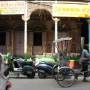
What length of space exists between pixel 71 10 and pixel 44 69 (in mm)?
13398

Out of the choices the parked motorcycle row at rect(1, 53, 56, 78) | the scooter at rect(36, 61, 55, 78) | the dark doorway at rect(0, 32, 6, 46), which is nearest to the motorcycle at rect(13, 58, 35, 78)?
the parked motorcycle row at rect(1, 53, 56, 78)

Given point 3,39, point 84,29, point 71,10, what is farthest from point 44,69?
point 84,29

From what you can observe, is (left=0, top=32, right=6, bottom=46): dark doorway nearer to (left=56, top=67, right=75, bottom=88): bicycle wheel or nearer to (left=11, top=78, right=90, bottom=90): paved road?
(left=11, top=78, right=90, bottom=90): paved road

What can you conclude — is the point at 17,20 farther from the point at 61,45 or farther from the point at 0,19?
the point at 61,45

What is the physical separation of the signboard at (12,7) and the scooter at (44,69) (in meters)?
12.7

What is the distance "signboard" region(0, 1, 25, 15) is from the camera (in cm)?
3456

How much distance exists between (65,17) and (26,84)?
676 inches

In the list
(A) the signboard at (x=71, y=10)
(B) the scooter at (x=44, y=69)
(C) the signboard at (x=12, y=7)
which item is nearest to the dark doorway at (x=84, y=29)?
(A) the signboard at (x=71, y=10)

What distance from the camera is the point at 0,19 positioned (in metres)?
37.5

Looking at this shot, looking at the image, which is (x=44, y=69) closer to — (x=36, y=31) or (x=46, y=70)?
(x=46, y=70)

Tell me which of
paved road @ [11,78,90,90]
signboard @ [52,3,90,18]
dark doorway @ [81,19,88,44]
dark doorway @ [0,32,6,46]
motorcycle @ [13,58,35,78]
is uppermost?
signboard @ [52,3,90,18]

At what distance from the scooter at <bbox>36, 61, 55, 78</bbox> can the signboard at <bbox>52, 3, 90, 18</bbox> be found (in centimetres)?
1240

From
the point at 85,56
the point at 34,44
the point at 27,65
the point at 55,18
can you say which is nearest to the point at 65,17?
the point at 55,18

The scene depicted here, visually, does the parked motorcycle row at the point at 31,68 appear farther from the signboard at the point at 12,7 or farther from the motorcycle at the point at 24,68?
the signboard at the point at 12,7
